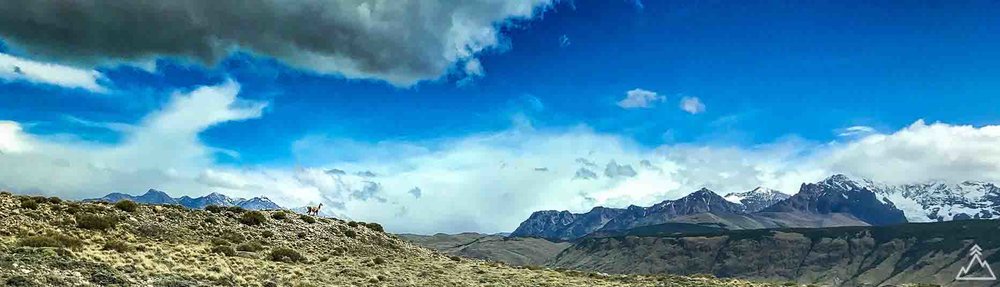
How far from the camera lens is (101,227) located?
48.7 m

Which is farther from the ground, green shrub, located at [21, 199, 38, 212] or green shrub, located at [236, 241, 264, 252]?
green shrub, located at [21, 199, 38, 212]

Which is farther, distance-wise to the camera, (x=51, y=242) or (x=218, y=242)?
(x=218, y=242)

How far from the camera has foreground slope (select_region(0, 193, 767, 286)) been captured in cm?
3497

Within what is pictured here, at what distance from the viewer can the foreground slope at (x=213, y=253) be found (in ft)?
115

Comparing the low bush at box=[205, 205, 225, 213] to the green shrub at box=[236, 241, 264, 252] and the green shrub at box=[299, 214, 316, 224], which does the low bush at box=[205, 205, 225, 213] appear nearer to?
the green shrub at box=[299, 214, 316, 224]


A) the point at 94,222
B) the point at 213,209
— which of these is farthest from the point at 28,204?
the point at 213,209

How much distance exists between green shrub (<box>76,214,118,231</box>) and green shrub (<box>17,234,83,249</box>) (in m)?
6.91

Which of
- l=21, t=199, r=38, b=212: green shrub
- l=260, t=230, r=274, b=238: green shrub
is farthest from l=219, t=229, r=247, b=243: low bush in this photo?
l=21, t=199, r=38, b=212: green shrub

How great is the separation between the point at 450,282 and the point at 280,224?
23189 millimetres

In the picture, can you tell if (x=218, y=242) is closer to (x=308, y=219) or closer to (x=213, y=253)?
(x=213, y=253)

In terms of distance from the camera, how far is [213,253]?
157 feet

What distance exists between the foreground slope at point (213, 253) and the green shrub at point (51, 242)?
0.06 meters

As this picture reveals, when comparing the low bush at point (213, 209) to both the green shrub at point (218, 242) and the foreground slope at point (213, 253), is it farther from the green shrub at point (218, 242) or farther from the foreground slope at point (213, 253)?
the green shrub at point (218, 242)

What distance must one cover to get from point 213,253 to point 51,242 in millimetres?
10994
